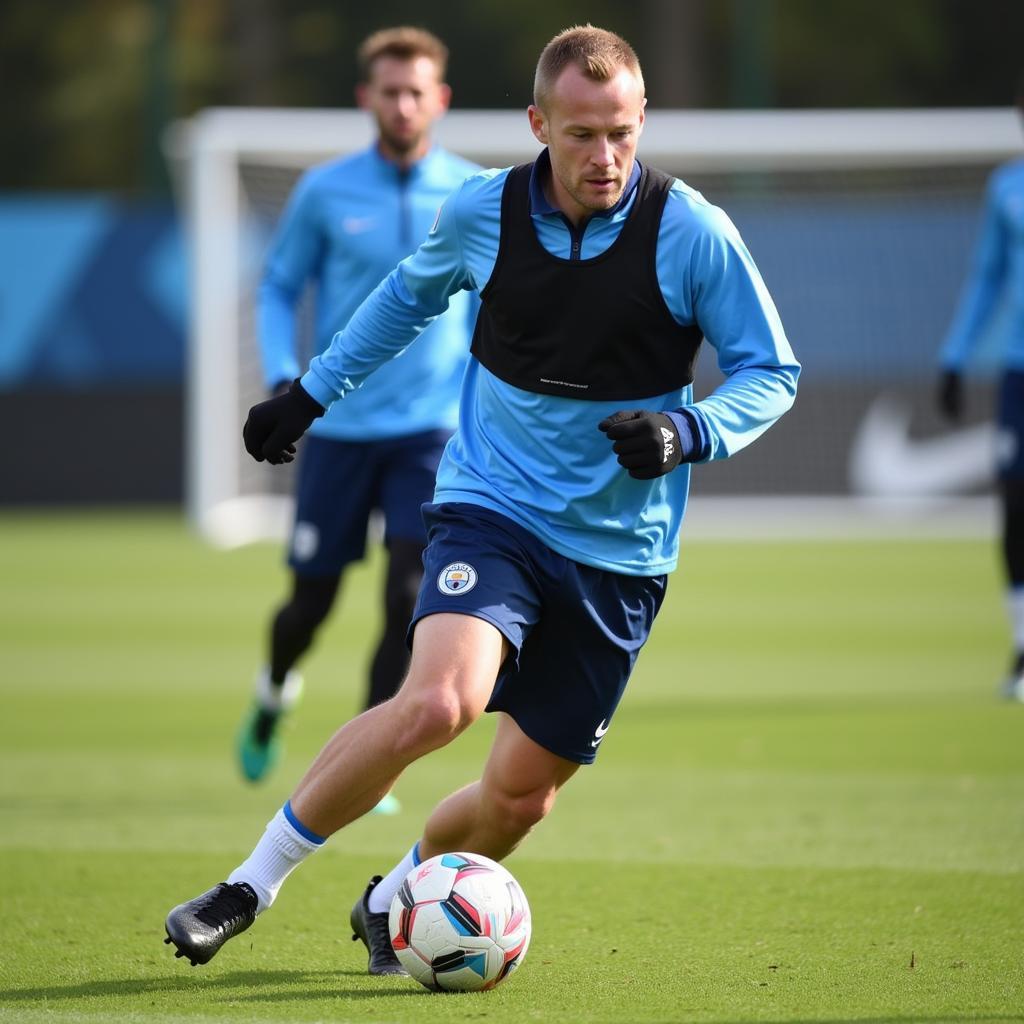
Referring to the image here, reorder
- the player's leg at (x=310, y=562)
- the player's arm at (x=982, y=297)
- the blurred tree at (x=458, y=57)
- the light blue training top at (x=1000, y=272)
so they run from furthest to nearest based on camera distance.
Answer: the blurred tree at (x=458, y=57) → the player's arm at (x=982, y=297) → the light blue training top at (x=1000, y=272) → the player's leg at (x=310, y=562)

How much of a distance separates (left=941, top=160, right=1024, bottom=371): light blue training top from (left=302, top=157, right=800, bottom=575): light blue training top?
495cm

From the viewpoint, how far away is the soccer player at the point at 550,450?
164 inches

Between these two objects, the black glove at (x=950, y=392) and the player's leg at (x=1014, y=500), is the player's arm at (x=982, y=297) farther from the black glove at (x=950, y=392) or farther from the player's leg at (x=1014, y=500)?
the player's leg at (x=1014, y=500)

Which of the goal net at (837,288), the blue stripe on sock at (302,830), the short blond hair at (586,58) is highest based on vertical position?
the short blond hair at (586,58)

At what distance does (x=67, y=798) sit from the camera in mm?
6953

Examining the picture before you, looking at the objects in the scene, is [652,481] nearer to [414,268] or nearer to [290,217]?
[414,268]

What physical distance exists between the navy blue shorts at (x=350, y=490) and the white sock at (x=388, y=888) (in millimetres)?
2246

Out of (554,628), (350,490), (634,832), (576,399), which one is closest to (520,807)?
(554,628)

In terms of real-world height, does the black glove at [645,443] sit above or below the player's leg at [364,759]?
above

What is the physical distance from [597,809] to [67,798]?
1984 millimetres

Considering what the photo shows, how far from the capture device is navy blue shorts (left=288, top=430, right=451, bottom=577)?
22.3ft

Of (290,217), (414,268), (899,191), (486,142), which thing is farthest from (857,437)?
(414,268)

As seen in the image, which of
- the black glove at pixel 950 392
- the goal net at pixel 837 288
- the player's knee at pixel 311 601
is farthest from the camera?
the goal net at pixel 837 288

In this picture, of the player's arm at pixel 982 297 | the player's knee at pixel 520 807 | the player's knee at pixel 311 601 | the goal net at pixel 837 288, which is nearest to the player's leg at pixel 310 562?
the player's knee at pixel 311 601
